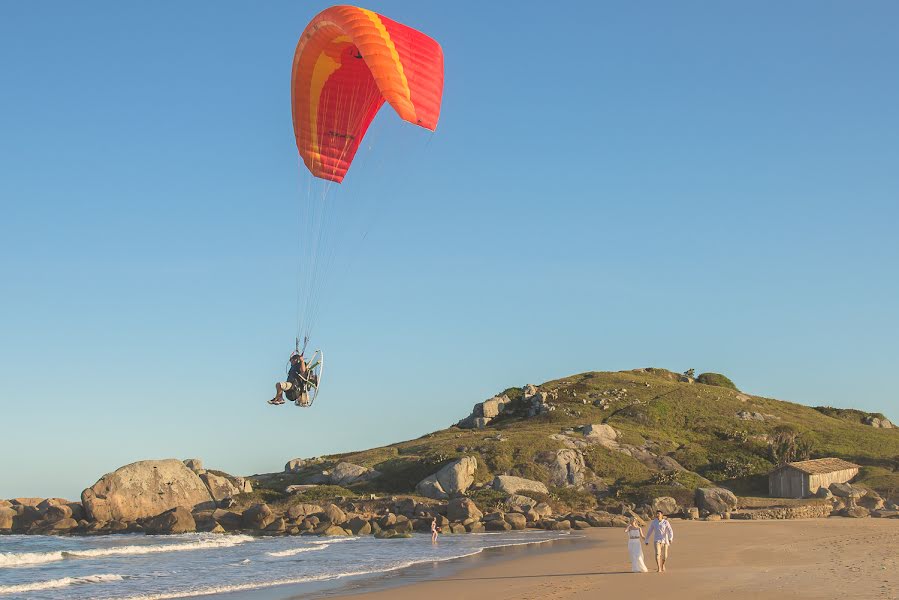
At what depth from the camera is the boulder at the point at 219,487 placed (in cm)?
5297

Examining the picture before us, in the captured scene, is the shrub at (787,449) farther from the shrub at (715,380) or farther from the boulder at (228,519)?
the boulder at (228,519)

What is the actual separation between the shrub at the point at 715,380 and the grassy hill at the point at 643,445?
12.4 metres

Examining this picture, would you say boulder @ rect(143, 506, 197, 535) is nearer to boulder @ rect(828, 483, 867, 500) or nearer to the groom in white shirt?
the groom in white shirt

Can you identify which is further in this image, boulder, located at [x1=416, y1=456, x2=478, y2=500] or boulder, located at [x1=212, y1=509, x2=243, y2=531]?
boulder, located at [x1=416, y1=456, x2=478, y2=500]

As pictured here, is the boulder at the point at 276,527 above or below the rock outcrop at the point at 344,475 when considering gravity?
below

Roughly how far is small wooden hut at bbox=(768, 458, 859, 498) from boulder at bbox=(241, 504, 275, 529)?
105 ft

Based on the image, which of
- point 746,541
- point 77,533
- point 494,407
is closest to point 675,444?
point 494,407

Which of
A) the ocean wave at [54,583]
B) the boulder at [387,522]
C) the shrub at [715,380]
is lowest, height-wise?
the ocean wave at [54,583]

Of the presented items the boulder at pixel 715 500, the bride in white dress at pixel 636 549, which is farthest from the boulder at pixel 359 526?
the bride in white dress at pixel 636 549

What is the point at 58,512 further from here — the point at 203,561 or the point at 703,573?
the point at 703,573

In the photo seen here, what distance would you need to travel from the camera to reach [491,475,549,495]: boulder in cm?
5044

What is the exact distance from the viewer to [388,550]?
3238 centimetres

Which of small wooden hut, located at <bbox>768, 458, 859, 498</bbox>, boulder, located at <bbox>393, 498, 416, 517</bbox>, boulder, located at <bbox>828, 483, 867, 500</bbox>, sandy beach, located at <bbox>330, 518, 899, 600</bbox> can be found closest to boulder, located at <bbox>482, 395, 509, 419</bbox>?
small wooden hut, located at <bbox>768, 458, 859, 498</bbox>

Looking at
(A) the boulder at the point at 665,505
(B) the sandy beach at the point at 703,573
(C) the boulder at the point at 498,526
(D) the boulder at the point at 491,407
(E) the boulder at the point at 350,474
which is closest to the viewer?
(B) the sandy beach at the point at 703,573
